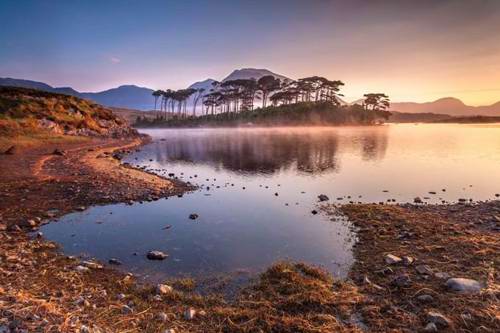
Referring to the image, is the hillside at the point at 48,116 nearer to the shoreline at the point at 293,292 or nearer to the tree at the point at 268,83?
the shoreline at the point at 293,292

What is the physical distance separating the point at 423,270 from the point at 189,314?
6.34 metres

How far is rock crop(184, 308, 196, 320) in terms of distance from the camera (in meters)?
5.72

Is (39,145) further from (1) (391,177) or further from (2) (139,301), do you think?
(1) (391,177)

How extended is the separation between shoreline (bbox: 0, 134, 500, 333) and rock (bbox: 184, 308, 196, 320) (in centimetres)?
3

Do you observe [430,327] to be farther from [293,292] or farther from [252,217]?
[252,217]

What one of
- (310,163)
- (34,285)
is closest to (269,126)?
(310,163)

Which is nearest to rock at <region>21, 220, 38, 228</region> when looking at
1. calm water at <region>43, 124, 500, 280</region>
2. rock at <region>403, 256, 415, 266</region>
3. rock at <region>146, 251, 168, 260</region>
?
calm water at <region>43, 124, 500, 280</region>

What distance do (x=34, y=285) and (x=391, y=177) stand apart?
2283 cm

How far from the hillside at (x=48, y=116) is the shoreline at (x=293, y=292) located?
32.1 m

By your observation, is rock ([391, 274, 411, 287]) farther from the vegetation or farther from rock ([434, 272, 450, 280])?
the vegetation

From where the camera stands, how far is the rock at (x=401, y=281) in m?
6.91

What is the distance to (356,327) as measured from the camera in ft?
17.8

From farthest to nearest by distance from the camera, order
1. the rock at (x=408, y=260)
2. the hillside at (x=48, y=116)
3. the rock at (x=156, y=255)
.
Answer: the hillside at (x=48, y=116), the rock at (x=156, y=255), the rock at (x=408, y=260)

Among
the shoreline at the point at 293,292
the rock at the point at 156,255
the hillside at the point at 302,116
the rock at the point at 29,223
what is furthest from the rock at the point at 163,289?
the hillside at the point at 302,116
